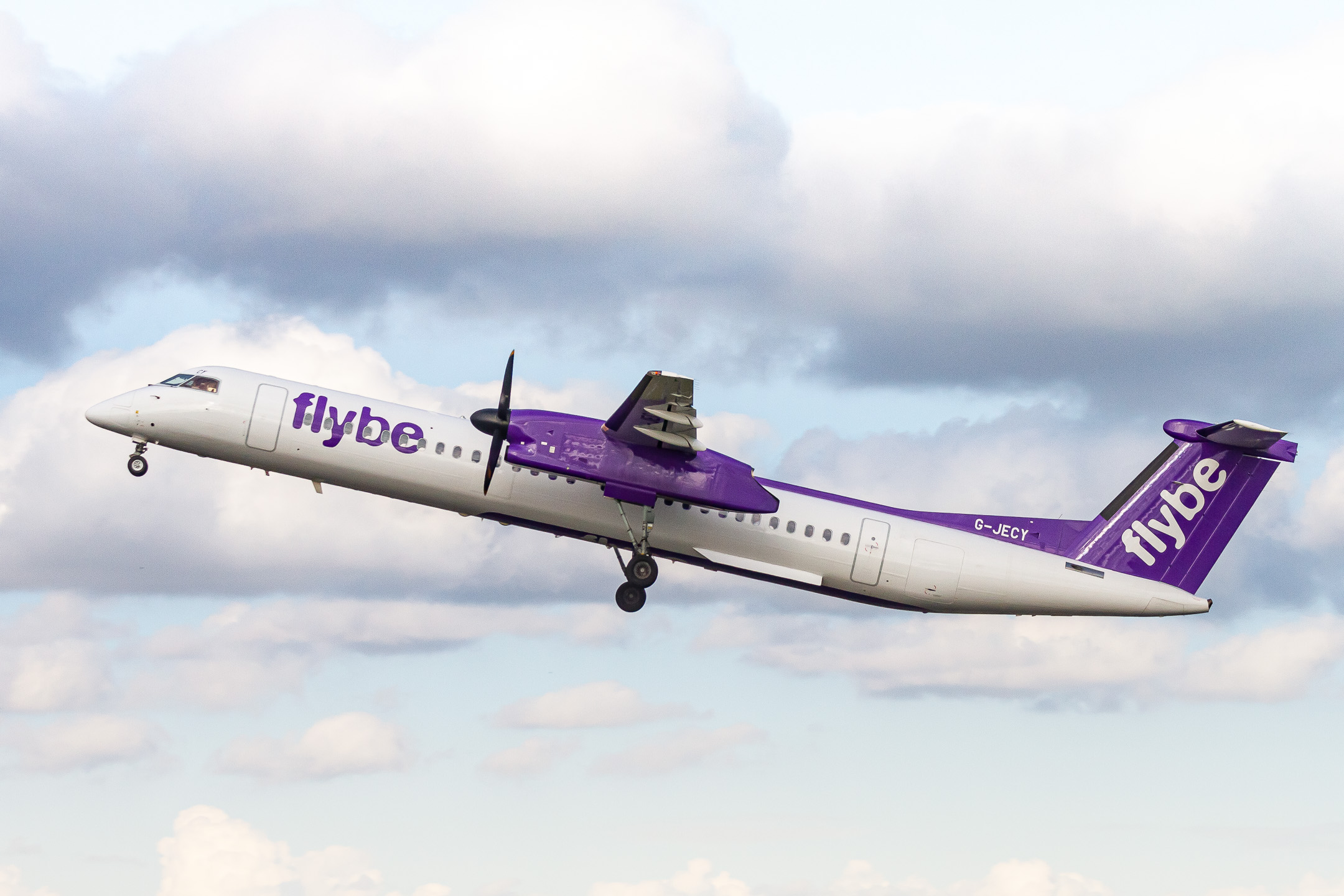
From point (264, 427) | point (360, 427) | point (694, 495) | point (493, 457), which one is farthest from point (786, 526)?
point (264, 427)

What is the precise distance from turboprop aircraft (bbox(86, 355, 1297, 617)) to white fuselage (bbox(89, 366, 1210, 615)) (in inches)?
1.7

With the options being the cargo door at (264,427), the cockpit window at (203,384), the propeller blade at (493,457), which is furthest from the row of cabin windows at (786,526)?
the cockpit window at (203,384)

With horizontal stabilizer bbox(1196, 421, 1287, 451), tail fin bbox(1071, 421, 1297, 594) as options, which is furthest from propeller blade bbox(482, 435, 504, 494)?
horizontal stabilizer bbox(1196, 421, 1287, 451)

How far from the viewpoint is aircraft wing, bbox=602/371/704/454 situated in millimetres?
31344

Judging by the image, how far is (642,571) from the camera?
34719mm

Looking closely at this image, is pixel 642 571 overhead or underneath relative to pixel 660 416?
underneath

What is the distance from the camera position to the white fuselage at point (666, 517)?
33.7 meters

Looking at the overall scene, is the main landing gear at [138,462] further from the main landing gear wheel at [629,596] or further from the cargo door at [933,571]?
the cargo door at [933,571]

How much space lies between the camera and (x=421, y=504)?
34531mm

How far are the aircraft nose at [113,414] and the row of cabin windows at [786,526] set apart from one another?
44.3 feet

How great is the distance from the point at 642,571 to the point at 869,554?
5777 millimetres

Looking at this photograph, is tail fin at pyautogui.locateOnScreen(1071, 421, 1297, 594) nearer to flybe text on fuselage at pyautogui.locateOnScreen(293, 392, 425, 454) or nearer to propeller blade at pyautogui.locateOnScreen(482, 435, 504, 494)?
propeller blade at pyautogui.locateOnScreen(482, 435, 504, 494)

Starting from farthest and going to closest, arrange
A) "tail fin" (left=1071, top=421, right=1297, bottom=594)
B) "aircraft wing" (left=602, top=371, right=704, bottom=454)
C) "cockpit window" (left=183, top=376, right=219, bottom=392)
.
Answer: "tail fin" (left=1071, top=421, right=1297, bottom=594) < "cockpit window" (left=183, top=376, right=219, bottom=392) < "aircraft wing" (left=602, top=371, right=704, bottom=454)

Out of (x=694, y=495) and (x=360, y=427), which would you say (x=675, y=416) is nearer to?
(x=694, y=495)
